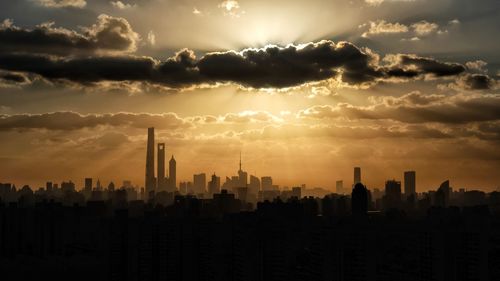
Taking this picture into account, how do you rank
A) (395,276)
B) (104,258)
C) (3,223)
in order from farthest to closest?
(3,223)
(104,258)
(395,276)

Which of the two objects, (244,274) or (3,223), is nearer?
(244,274)

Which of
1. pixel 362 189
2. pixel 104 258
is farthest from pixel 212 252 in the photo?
pixel 362 189

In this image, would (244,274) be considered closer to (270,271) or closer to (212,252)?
(270,271)

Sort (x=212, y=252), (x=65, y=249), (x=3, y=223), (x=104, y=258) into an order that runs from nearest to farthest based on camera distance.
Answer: (x=212, y=252)
(x=104, y=258)
(x=65, y=249)
(x=3, y=223)

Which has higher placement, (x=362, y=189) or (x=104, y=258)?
(x=362, y=189)

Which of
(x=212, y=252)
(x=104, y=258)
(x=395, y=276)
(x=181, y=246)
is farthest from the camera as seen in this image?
(x=104, y=258)

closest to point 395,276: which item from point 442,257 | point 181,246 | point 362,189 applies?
point 442,257

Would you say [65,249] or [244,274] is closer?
[244,274]

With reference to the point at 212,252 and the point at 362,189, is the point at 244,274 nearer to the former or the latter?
the point at 212,252

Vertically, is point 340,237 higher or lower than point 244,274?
higher
